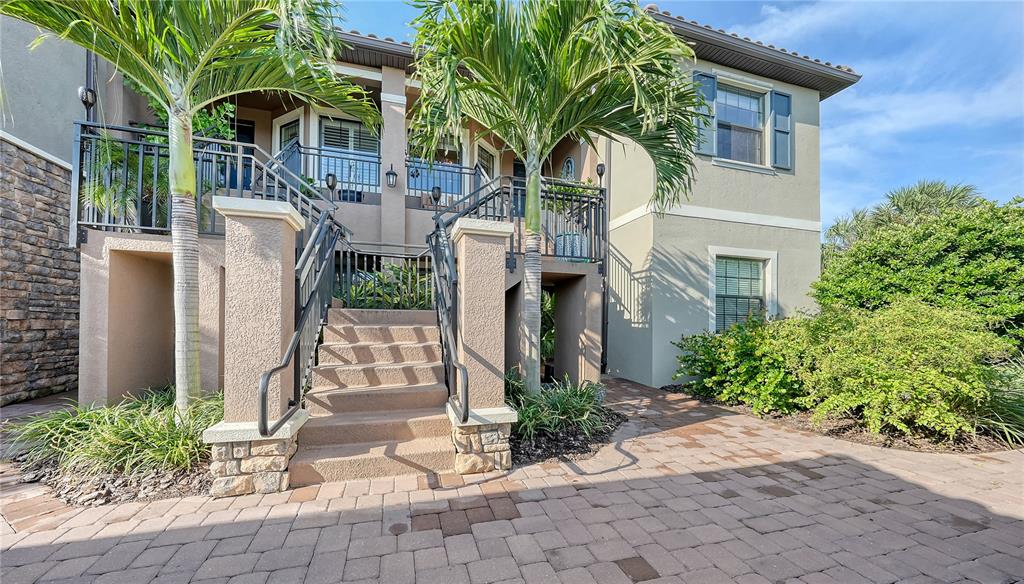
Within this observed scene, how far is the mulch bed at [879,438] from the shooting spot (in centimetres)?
409

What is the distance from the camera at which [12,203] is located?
495 centimetres

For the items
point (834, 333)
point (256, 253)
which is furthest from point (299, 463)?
point (834, 333)

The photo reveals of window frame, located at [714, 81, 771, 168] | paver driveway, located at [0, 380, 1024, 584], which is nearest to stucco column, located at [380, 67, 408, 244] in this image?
paver driveway, located at [0, 380, 1024, 584]

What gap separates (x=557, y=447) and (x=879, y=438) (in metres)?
3.68

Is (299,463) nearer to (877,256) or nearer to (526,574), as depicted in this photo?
(526,574)

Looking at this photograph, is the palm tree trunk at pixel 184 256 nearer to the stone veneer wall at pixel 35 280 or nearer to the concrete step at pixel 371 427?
the concrete step at pixel 371 427

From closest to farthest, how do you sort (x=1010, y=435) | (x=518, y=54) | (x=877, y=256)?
(x=518, y=54) → (x=1010, y=435) → (x=877, y=256)

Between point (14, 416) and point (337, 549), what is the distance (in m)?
5.12

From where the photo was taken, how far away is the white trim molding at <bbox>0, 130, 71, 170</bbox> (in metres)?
4.87

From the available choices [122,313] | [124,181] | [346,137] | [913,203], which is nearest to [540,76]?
[124,181]

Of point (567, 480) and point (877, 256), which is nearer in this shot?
point (567, 480)

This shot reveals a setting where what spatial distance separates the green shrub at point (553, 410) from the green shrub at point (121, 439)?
2.68m

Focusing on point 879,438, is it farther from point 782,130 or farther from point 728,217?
point 782,130

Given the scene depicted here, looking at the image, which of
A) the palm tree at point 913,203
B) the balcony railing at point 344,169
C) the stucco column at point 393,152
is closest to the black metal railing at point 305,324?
the stucco column at point 393,152
